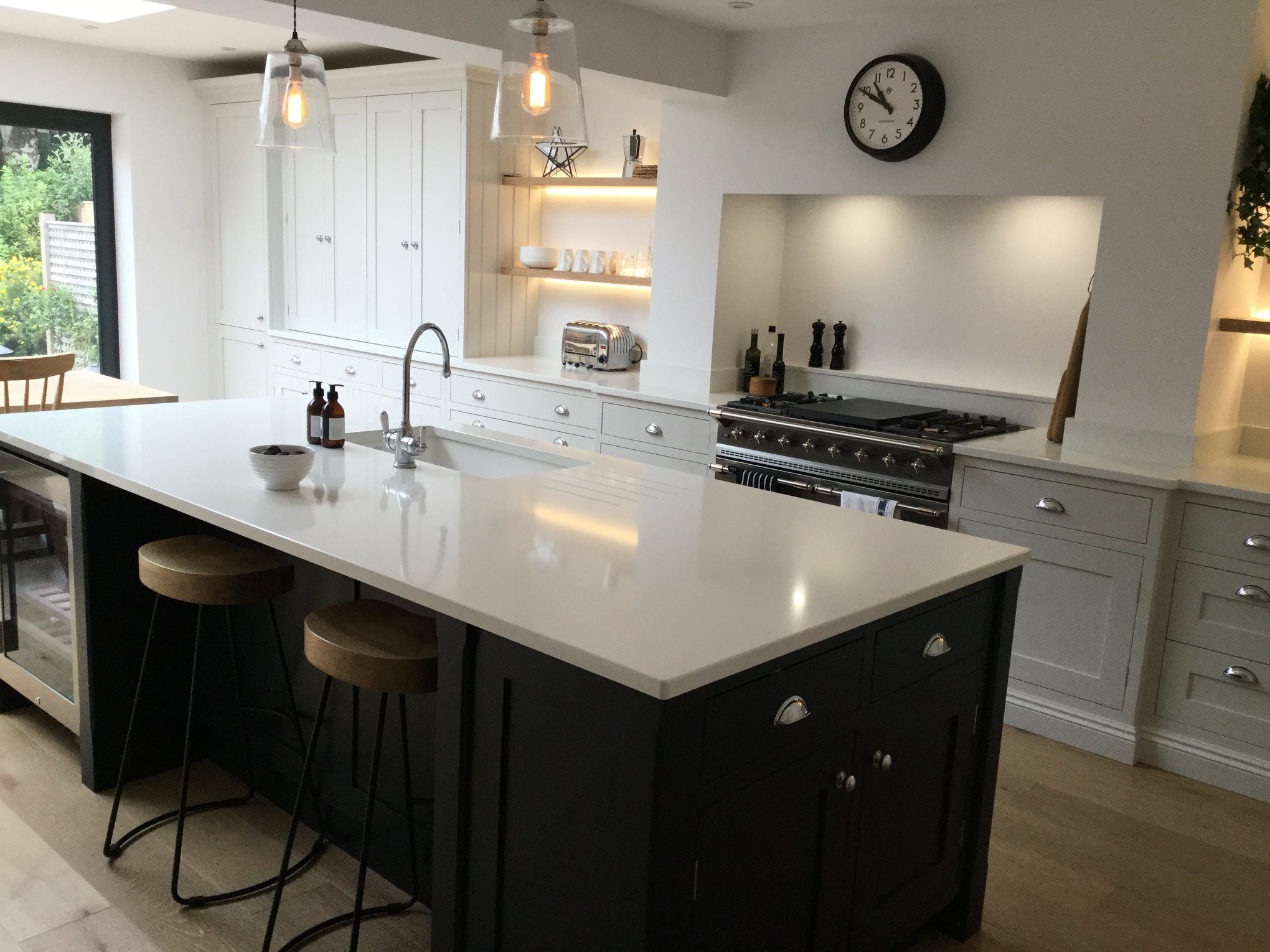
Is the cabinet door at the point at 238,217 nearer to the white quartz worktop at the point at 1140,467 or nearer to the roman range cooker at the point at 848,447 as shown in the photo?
the roman range cooker at the point at 848,447

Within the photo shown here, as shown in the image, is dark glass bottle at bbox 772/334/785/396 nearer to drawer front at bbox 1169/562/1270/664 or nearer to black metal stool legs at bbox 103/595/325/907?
drawer front at bbox 1169/562/1270/664

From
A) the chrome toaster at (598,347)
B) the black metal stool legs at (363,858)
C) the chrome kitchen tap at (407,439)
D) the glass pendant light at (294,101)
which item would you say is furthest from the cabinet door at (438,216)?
the black metal stool legs at (363,858)

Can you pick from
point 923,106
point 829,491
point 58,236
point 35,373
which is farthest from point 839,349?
point 58,236

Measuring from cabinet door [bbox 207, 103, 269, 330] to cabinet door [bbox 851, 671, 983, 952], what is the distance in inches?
215

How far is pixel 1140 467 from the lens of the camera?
3400mm

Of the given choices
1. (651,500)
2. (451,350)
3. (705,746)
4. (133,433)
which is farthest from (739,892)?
(451,350)

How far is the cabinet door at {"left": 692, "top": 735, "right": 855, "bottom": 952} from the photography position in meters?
1.74

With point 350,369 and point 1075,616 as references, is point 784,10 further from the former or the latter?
point 350,369

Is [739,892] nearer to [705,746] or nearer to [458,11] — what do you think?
[705,746]

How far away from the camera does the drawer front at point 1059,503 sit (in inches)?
130

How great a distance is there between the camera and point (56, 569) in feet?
10.1

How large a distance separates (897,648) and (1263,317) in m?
2.44

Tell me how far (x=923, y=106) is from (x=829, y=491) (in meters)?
1.44

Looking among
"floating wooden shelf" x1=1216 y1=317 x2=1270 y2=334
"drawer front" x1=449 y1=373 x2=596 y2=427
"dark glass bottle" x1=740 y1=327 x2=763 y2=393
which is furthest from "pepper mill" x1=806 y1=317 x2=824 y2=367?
"floating wooden shelf" x1=1216 y1=317 x2=1270 y2=334
